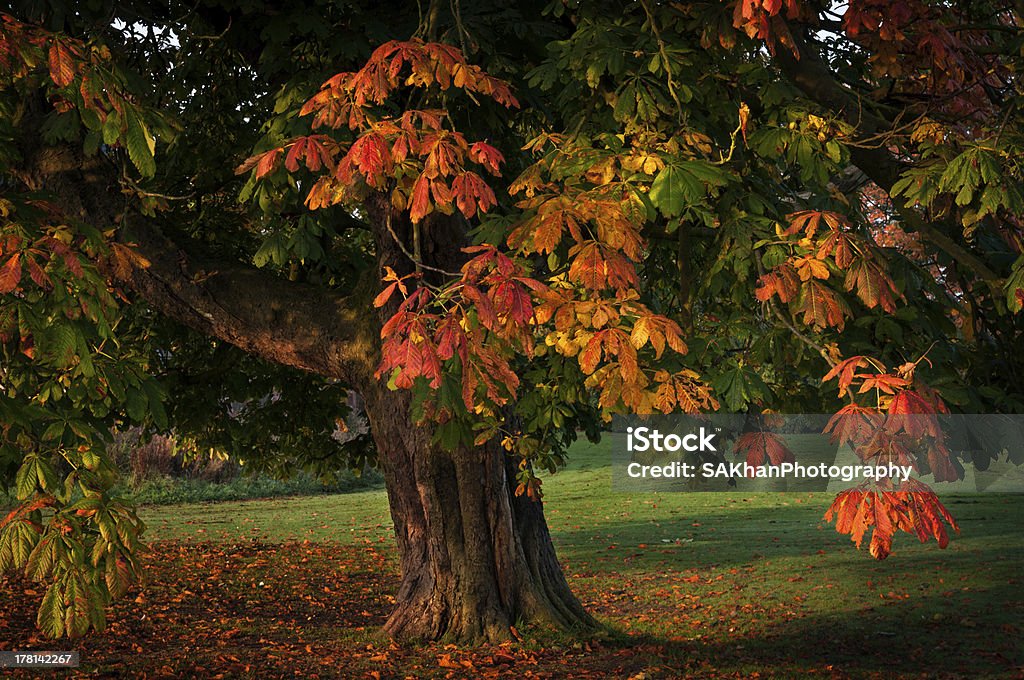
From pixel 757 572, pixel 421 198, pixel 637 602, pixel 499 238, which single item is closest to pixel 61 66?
pixel 421 198

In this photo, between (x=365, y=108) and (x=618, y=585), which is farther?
(x=618, y=585)

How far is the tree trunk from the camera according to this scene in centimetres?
825

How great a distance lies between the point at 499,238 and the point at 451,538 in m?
3.77

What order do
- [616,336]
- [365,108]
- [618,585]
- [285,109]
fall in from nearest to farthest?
[616,336]
[365,108]
[285,109]
[618,585]

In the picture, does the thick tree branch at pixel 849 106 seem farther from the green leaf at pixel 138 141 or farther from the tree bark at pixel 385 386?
the green leaf at pixel 138 141

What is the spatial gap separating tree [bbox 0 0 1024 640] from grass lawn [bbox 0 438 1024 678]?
0.85m

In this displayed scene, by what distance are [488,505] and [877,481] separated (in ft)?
15.7

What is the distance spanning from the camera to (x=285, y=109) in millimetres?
6906

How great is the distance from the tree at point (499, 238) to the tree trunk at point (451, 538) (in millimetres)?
25

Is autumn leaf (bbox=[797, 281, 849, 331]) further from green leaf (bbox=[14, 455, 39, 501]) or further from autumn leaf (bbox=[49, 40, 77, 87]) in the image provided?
autumn leaf (bbox=[49, 40, 77, 87])

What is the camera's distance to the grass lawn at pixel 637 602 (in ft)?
28.1

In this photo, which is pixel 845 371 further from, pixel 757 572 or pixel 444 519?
pixel 757 572

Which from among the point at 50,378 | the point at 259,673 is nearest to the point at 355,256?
the point at 259,673

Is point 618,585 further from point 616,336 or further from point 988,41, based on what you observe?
point 616,336
